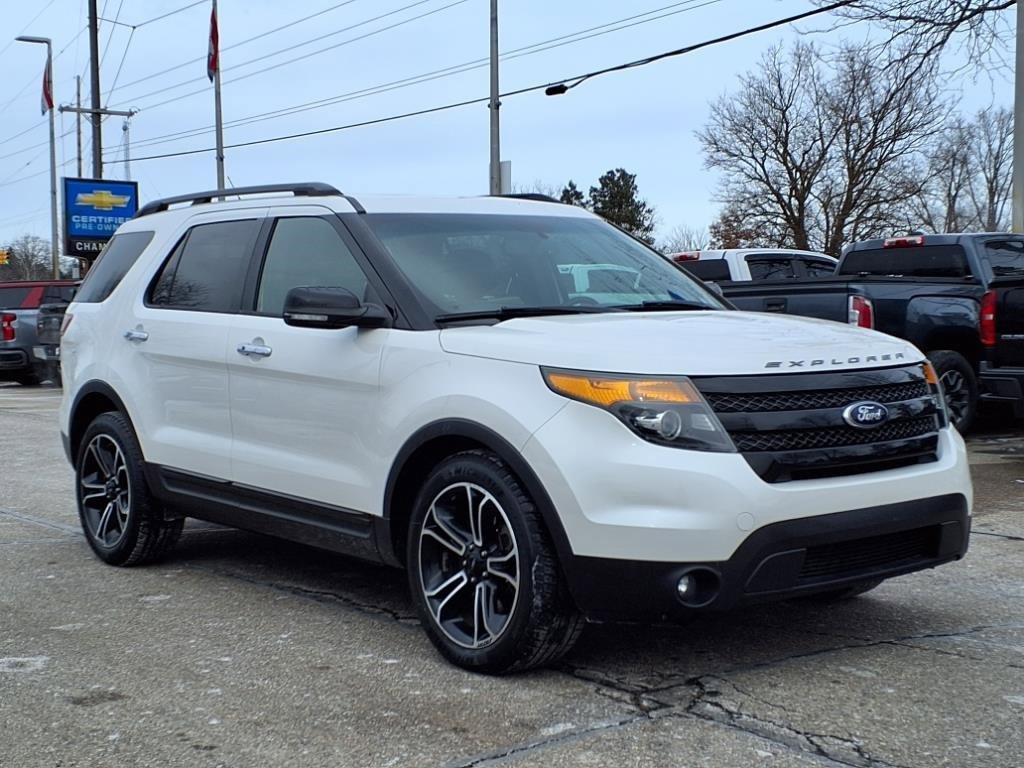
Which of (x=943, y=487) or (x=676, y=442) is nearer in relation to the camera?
(x=676, y=442)

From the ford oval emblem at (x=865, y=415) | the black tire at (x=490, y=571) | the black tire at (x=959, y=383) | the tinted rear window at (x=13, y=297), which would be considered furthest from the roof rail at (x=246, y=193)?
the tinted rear window at (x=13, y=297)

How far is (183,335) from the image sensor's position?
19.6ft

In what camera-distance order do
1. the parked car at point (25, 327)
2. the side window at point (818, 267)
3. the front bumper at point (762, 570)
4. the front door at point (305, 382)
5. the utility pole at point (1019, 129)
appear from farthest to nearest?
the parked car at point (25, 327), the utility pole at point (1019, 129), the side window at point (818, 267), the front door at point (305, 382), the front bumper at point (762, 570)

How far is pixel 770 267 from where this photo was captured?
16.0 meters

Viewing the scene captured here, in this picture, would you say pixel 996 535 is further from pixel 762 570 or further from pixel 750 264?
pixel 750 264

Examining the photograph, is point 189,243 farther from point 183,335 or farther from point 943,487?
point 943,487

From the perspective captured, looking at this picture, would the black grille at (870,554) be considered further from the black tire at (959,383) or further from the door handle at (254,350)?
the black tire at (959,383)

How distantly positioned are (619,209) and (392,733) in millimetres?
73985

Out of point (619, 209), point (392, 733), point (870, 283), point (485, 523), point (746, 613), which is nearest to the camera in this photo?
point (392, 733)

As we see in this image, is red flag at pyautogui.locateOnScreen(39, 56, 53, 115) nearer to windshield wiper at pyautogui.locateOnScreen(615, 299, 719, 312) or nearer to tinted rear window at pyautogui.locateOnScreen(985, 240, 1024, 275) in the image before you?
tinted rear window at pyautogui.locateOnScreen(985, 240, 1024, 275)

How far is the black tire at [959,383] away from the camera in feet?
38.1

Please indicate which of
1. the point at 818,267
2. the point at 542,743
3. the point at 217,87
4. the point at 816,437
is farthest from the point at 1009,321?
the point at 217,87

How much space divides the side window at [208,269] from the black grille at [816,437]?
2.69 m

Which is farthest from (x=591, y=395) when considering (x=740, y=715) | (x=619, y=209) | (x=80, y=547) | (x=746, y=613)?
(x=619, y=209)
